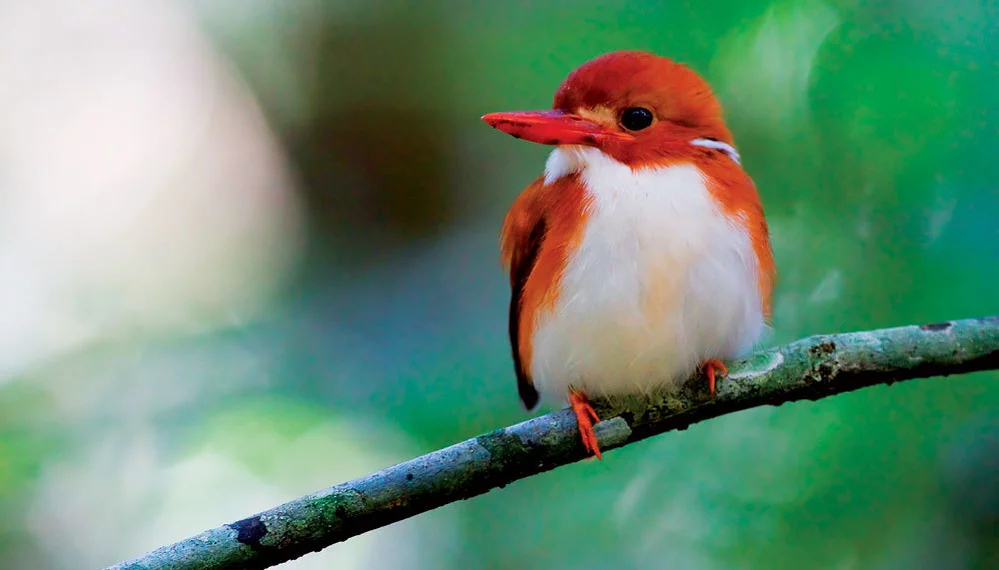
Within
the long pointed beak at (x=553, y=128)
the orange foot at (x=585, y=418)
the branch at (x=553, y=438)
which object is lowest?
the branch at (x=553, y=438)

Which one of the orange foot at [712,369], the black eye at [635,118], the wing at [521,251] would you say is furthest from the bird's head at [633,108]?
the orange foot at [712,369]

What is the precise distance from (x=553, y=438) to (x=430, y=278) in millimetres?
1215

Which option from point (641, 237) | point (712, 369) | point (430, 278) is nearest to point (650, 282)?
point (641, 237)

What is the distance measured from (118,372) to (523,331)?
1221 mm

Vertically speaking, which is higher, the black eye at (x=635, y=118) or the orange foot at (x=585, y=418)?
the black eye at (x=635, y=118)

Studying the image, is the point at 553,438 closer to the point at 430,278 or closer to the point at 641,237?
the point at 641,237

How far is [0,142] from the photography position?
307cm

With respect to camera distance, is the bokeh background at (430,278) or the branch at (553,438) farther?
the bokeh background at (430,278)

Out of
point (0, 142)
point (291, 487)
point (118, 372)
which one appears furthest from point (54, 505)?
point (0, 142)

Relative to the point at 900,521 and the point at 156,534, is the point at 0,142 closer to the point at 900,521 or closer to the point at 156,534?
the point at 156,534

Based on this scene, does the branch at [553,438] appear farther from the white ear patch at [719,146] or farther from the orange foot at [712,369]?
the white ear patch at [719,146]

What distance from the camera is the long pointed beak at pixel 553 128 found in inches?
67.4

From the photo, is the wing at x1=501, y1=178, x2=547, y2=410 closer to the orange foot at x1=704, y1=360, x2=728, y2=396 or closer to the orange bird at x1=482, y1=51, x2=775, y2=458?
the orange bird at x1=482, y1=51, x2=775, y2=458

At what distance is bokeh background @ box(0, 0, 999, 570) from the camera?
2023 mm
